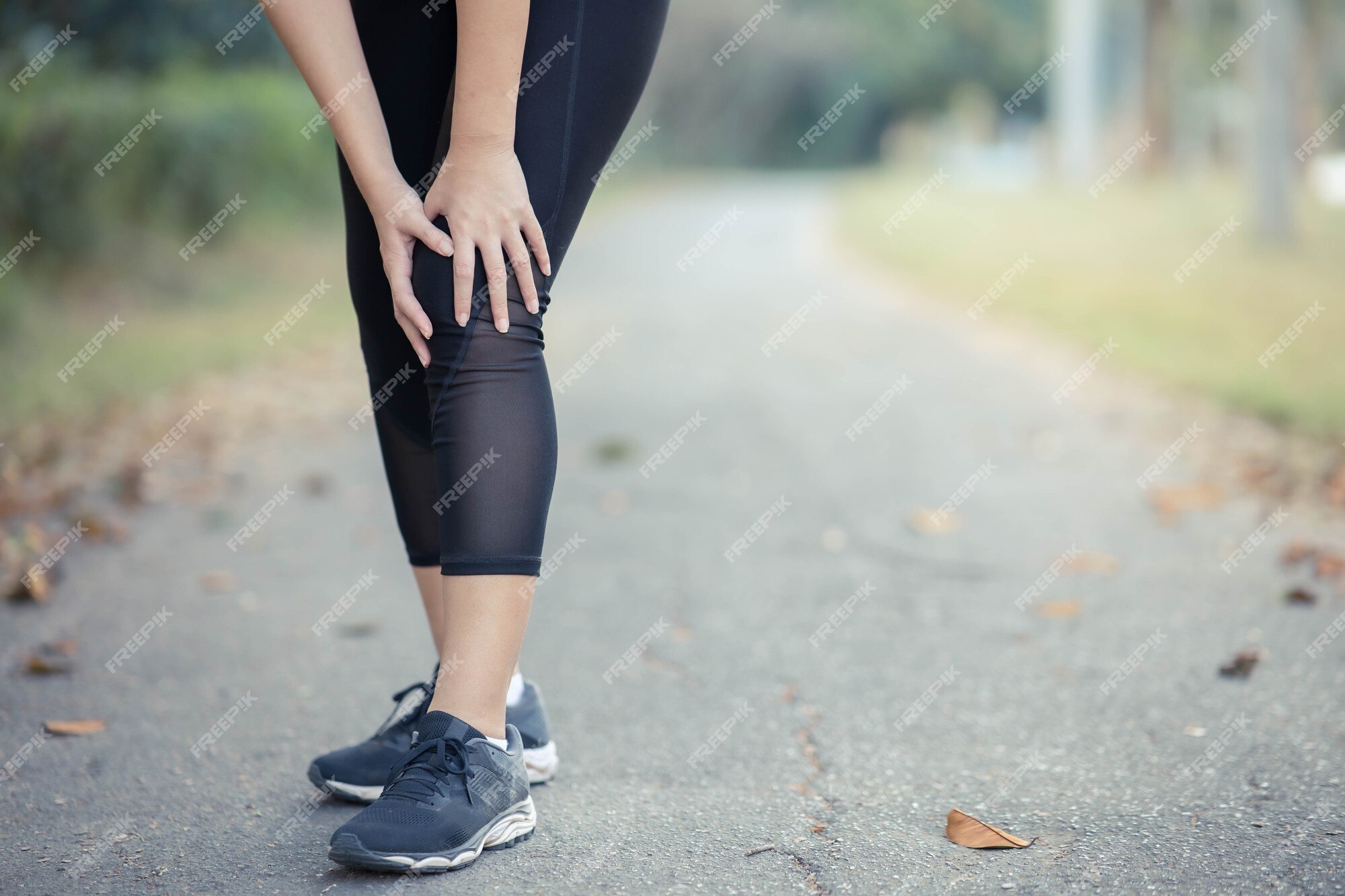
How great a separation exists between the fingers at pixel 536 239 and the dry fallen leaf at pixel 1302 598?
1961 millimetres

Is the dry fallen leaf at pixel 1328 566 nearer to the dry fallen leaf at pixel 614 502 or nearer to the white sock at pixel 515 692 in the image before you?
the dry fallen leaf at pixel 614 502

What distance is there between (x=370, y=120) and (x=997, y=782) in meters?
1.32

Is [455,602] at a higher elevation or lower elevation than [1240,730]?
higher

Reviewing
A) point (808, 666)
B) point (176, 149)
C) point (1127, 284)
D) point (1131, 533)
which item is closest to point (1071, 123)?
point (1127, 284)

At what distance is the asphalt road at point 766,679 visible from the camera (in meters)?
1.51

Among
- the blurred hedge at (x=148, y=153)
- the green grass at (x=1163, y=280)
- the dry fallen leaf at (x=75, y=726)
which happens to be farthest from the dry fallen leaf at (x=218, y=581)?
the blurred hedge at (x=148, y=153)

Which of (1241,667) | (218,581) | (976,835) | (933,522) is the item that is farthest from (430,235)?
(933,522)

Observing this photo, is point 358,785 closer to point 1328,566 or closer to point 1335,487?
point 1328,566

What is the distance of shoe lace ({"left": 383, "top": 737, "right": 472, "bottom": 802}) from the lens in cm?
144

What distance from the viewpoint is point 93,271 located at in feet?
25.1

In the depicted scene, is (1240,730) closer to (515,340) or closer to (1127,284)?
(515,340)

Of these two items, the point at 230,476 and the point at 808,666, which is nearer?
the point at 808,666

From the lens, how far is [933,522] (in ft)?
11.2

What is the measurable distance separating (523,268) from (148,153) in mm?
6884
